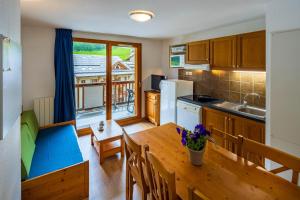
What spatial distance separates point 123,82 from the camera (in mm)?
4949

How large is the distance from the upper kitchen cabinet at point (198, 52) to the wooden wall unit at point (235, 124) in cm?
107

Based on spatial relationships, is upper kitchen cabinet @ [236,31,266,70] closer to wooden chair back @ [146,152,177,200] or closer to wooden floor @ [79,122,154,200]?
wooden chair back @ [146,152,177,200]

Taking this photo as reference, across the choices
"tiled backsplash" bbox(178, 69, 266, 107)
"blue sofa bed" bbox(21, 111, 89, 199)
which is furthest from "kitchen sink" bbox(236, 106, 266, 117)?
"blue sofa bed" bbox(21, 111, 89, 199)

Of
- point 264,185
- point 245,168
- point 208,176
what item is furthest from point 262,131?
Result: point 208,176

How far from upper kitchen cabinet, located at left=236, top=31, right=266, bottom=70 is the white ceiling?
0.33 meters

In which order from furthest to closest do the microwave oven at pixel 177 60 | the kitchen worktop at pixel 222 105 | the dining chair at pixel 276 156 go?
the microwave oven at pixel 177 60, the kitchen worktop at pixel 222 105, the dining chair at pixel 276 156

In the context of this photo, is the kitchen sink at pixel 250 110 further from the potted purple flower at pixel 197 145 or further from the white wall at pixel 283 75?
the potted purple flower at pixel 197 145

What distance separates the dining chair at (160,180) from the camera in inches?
41.7

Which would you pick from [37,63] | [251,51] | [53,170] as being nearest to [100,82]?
[37,63]

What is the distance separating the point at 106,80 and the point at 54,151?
220cm

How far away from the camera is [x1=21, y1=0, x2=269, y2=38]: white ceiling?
214 cm

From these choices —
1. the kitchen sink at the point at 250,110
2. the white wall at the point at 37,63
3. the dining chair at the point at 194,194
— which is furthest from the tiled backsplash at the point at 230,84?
the white wall at the point at 37,63

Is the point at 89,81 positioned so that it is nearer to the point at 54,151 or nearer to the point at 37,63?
the point at 37,63

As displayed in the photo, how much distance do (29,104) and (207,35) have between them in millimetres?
3907
